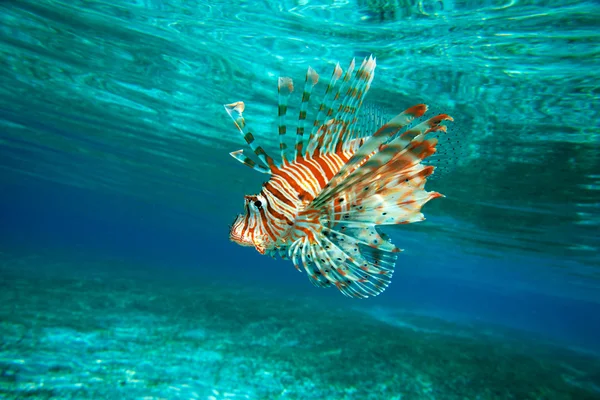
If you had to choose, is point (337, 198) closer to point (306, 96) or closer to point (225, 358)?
point (306, 96)

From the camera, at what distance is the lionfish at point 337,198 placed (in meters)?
1.91

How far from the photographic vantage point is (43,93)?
1490 centimetres

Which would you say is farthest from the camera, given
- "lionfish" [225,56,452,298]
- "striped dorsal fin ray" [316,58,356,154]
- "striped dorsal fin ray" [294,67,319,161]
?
"striped dorsal fin ray" [316,58,356,154]

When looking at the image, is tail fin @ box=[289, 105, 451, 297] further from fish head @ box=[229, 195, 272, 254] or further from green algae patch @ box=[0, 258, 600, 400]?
green algae patch @ box=[0, 258, 600, 400]

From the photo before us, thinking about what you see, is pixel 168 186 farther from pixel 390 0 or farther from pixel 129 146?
pixel 390 0

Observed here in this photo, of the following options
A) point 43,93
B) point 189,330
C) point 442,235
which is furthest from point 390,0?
point 442,235

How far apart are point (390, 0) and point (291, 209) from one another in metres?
5.47

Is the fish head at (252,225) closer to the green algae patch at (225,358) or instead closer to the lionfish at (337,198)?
the lionfish at (337,198)

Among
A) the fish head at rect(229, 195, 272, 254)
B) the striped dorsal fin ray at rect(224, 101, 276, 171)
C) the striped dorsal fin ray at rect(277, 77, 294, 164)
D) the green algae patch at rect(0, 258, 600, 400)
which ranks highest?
the striped dorsal fin ray at rect(277, 77, 294, 164)

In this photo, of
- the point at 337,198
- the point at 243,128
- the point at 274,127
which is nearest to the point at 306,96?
the point at 243,128

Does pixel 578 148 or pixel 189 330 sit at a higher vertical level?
pixel 578 148

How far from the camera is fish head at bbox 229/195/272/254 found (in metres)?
2.27

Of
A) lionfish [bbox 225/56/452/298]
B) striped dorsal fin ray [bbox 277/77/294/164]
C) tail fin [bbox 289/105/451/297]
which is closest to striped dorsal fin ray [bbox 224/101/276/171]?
lionfish [bbox 225/56/452/298]

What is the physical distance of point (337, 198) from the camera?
203 centimetres
